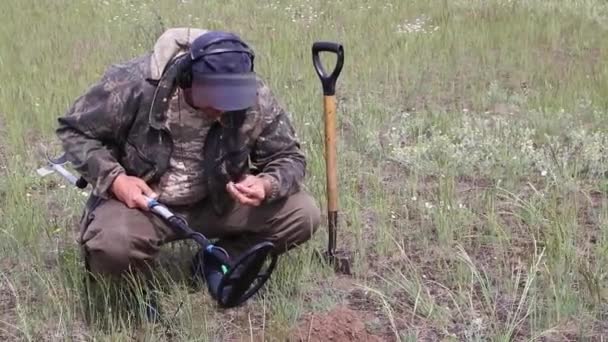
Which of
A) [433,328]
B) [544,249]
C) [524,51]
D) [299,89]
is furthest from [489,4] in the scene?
[433,328]

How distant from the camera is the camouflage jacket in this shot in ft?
11.3

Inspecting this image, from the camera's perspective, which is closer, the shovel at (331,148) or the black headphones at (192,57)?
the black headphones at (192,57)

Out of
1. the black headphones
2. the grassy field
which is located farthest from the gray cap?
the grassy field

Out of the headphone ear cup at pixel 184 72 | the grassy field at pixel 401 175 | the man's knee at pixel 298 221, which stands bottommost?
the grassy field at pixel 401 175

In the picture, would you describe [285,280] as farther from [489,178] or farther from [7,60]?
[7,60]

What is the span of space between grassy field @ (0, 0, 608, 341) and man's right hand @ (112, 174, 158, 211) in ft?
1.26

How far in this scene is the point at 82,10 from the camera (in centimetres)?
935

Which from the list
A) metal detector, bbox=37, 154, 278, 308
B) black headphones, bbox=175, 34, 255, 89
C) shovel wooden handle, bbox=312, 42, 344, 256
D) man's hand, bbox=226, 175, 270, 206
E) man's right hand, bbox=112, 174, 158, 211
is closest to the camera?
metal detector, bbox=37, 154, 278, 308

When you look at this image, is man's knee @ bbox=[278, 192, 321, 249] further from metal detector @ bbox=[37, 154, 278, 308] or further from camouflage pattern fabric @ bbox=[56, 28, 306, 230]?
metal detector @ bbox=[37, 154, 278, 308]

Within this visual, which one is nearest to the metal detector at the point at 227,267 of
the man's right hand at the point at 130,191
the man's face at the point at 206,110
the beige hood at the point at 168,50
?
the man's right hand at the point at 130,191

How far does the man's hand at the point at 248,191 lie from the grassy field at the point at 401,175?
372 mm

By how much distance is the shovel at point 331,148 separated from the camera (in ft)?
12.9

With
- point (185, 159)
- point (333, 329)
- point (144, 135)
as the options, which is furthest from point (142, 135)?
point (333, 329)

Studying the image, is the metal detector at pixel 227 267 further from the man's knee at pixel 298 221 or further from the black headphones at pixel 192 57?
the black headphones at pixel 192 57
